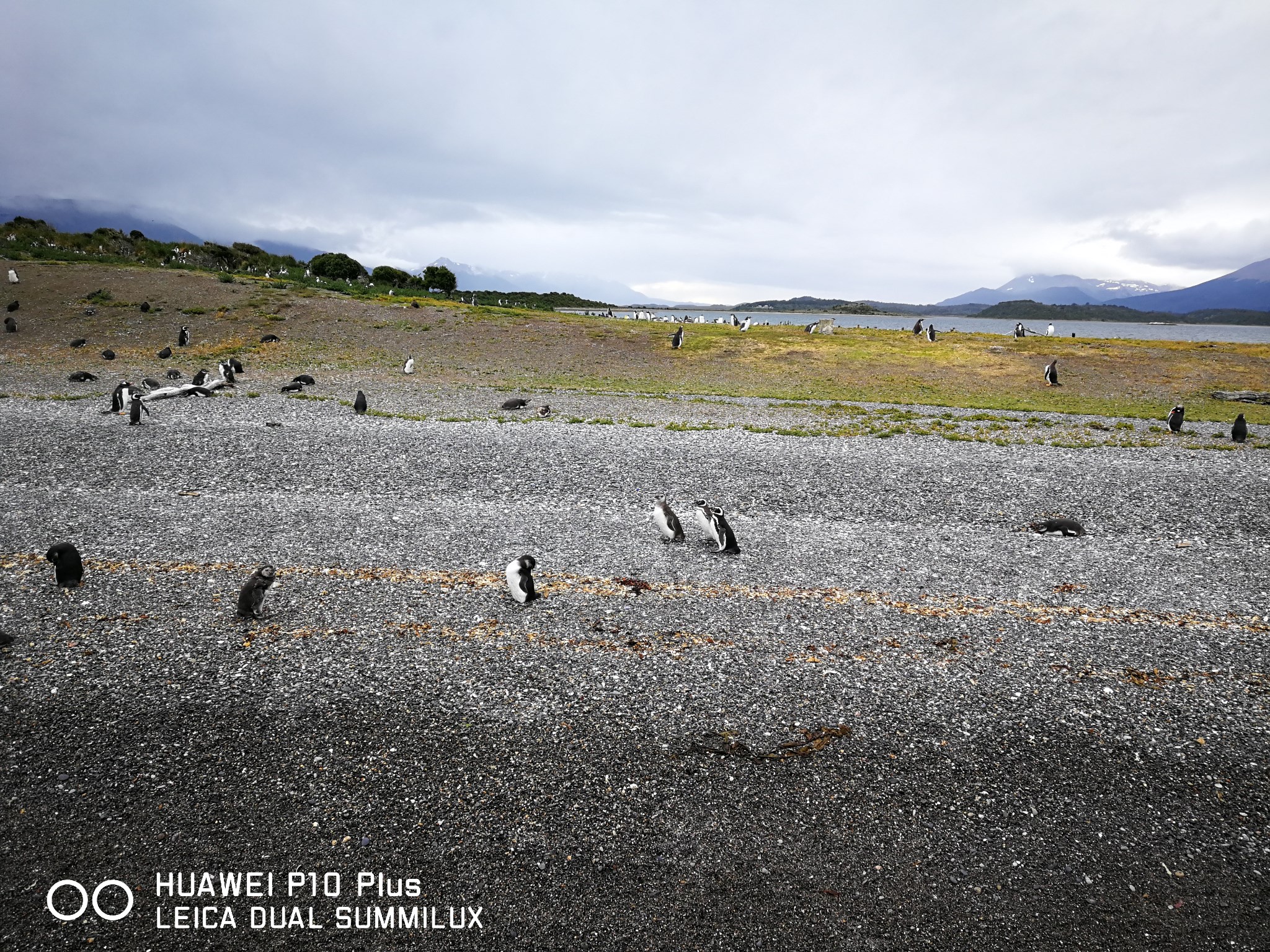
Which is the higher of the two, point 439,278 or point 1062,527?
point 439,278

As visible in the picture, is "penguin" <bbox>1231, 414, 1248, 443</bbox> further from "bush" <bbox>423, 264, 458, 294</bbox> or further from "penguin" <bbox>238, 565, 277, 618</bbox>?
"bush" <bbox>423, 264, 458, 294</bbox>

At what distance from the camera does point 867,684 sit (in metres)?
6.77

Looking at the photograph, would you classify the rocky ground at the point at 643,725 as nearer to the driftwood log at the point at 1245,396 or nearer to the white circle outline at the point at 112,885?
the white circle outline at the point at 112,885

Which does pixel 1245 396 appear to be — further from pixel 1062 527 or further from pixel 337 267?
pixel 337 267

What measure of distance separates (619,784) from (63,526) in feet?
34.8

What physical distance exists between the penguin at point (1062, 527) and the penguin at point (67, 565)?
15.3 meters

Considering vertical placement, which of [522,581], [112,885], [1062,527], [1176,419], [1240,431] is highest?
[1176,419]

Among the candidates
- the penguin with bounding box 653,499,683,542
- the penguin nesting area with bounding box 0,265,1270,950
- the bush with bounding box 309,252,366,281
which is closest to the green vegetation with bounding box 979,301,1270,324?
the bush with bounding box 309,252,366,281

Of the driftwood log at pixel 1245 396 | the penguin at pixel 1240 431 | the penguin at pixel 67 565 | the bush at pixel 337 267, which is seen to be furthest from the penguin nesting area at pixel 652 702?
the bush at pixel 337 267

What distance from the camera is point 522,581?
27.1ft

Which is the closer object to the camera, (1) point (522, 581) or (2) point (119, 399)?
(1) point (522, 581)

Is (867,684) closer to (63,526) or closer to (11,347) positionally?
(63,526)

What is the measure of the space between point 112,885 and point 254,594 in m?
3.76

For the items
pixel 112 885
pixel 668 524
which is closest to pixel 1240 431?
pixel 668 524
